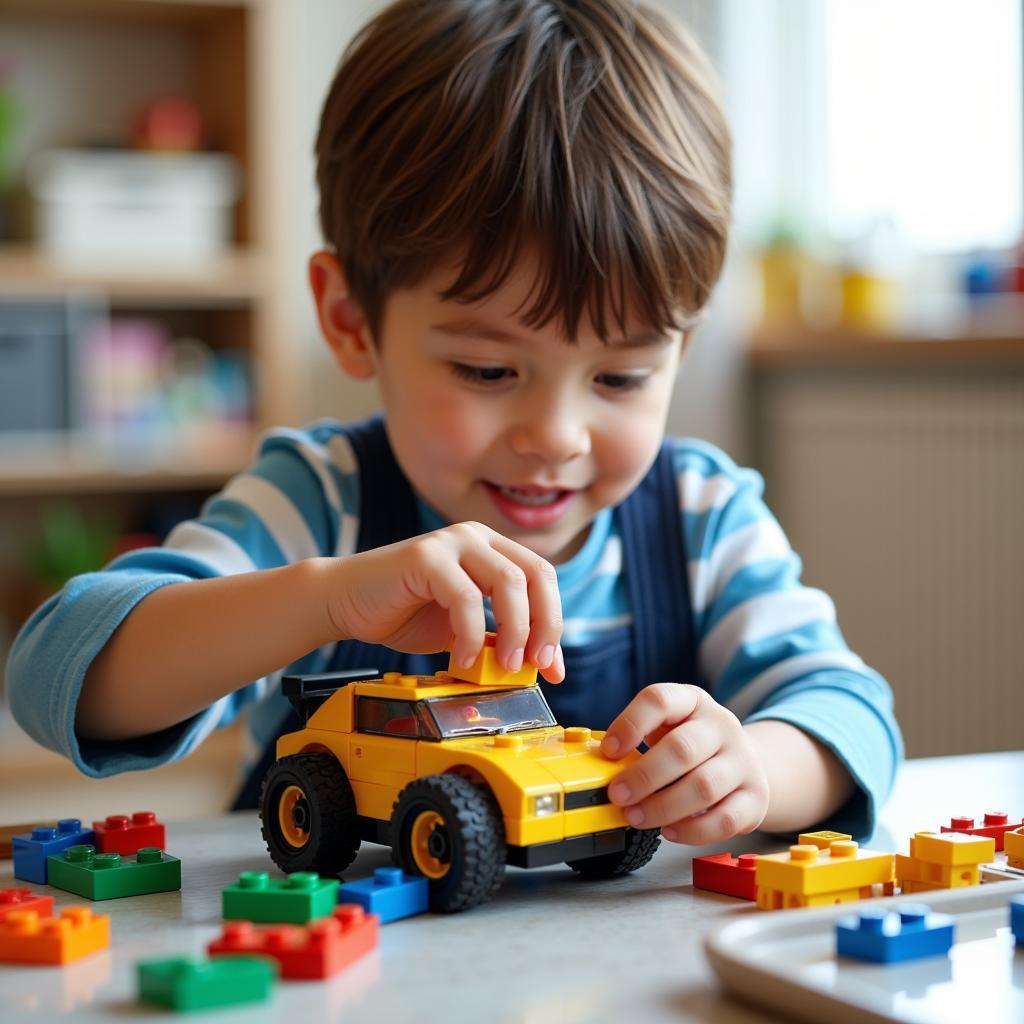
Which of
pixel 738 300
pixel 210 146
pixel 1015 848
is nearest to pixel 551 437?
pixel 1015 848

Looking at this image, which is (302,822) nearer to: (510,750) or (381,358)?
(510,750)

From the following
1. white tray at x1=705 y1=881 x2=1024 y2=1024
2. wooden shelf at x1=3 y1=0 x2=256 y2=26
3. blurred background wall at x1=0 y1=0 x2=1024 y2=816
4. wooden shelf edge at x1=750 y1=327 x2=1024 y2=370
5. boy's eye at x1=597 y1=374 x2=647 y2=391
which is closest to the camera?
white tray at x1=705 y1=881 x2=1024 y2=1024

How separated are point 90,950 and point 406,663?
0.61m

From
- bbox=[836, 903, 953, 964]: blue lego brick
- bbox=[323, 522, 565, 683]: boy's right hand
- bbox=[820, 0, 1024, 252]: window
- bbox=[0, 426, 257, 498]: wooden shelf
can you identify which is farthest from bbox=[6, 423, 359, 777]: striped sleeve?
bbox=[820, 0, 1024, 252]: window

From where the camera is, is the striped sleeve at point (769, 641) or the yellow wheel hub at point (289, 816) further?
the striped sleeve at point (769, 641)

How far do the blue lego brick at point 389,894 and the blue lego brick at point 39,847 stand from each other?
0.63ft

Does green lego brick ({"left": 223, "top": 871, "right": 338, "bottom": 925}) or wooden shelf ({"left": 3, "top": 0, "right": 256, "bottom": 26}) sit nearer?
green lego brick ({"left": 223, "top": 871, "right": 338, "bottom": 925})

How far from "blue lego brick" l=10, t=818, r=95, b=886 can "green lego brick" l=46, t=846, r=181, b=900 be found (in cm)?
1

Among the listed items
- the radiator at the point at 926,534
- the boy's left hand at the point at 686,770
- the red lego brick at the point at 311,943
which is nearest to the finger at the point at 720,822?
the boy's left hand at the point at 686,770

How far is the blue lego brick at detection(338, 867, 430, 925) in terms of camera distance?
0.65 meters

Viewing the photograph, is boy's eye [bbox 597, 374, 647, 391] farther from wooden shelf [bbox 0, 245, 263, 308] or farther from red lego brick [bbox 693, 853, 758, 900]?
wooden shelf [bbox 0, 245, 263, 308]

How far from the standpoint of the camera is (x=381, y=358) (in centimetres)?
115

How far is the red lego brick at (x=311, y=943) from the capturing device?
1.86ft

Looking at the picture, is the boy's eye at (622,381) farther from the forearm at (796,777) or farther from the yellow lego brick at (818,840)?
the yellow lego brick at (818,840)
